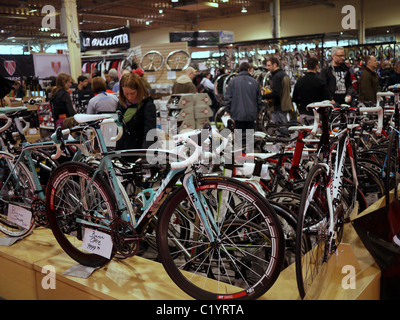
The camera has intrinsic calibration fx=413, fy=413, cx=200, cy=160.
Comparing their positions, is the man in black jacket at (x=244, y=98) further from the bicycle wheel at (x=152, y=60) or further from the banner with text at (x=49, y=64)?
the banner with text at (x=49, y=64)

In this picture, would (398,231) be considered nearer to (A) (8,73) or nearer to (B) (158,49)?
(B) (158,49)

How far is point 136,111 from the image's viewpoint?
10.9 feet

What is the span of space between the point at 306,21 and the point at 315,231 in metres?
18.0

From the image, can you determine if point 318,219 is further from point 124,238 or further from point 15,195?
point 15,195

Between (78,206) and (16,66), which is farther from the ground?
(16,66)

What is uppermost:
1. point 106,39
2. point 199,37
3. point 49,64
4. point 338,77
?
point 199,37

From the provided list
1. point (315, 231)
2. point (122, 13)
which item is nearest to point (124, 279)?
point (315, 231)

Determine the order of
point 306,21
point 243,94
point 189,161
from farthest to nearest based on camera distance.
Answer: point 306,21 < point 243,94 < point 189,161

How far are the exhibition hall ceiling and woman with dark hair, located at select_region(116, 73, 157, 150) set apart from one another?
1145 centimetres

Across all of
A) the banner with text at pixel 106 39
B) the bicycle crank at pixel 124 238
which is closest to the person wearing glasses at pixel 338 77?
the bicycle crank at pixel 124 238

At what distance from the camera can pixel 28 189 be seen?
3.03 meters

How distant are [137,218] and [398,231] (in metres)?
1.49

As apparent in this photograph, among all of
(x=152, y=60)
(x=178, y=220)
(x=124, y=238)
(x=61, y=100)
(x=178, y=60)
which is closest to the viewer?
(x=124, y=238)

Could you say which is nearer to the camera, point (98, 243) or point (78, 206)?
point (98, 243)
